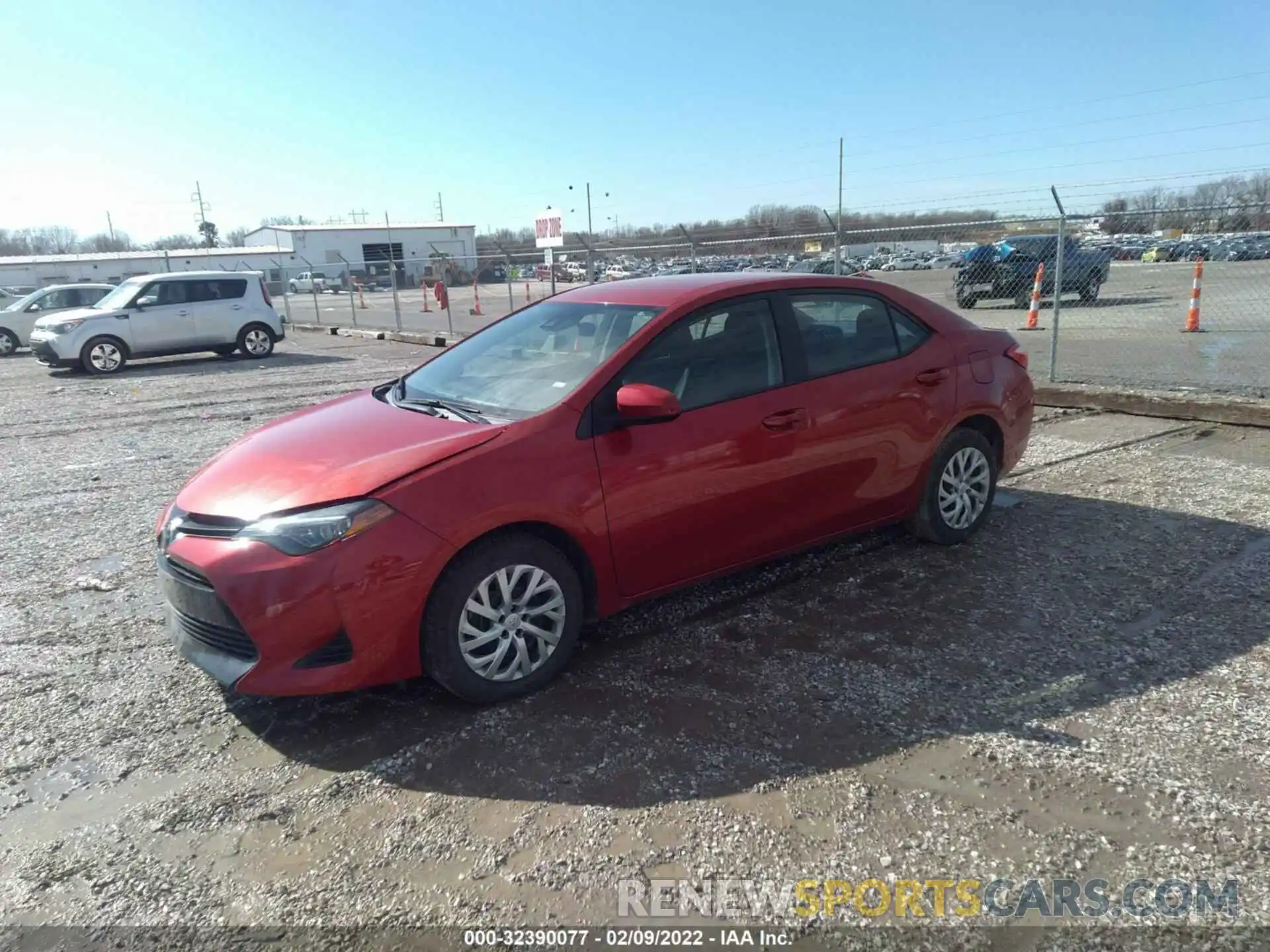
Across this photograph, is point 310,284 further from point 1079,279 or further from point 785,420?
point 785,420

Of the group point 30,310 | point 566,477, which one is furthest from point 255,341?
point 566,477

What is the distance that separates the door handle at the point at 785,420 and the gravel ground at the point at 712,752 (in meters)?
0.90

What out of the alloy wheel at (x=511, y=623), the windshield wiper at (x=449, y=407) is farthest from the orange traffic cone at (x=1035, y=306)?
the alloy wheel at (x=511, y=623)

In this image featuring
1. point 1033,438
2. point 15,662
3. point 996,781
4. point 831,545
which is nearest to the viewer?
point 996,781

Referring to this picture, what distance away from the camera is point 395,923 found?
2357 mm

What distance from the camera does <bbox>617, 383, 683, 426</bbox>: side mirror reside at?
347cm

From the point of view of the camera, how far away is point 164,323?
52.5 ft

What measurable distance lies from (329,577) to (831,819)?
6.12 feet

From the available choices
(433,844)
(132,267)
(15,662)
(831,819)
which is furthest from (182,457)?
(132,267)

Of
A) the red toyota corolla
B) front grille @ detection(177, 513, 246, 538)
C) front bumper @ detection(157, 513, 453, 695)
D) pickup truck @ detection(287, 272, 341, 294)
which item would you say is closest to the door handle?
the red toyota corolla

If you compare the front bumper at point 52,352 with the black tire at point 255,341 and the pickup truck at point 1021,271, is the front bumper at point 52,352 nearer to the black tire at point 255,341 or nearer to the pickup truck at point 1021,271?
the black tire at point 255,341

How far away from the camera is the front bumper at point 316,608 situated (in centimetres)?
302

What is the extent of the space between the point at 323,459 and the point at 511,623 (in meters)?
1.00

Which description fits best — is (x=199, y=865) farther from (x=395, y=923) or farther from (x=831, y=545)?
(x=831, y=545)
